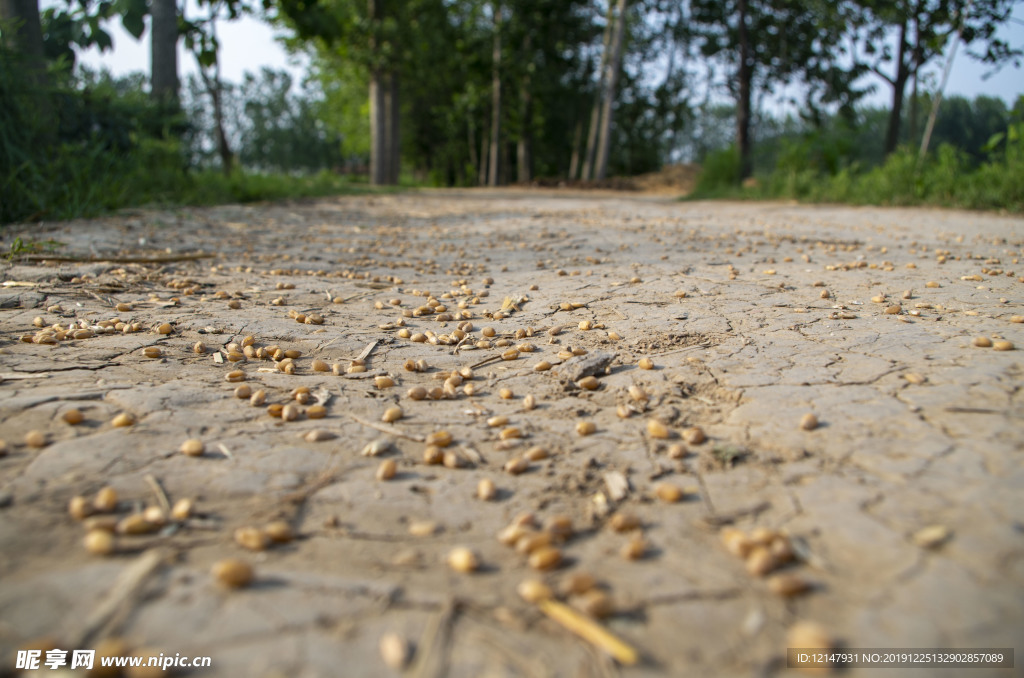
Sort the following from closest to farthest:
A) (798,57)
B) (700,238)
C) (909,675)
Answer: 1. (909,675)
2. (700,238)
3. (798,57)

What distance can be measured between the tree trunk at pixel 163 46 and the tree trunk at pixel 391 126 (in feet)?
14.3

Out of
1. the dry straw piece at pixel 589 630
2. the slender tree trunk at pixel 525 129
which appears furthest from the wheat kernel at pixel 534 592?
the slender tree trunk at pixel 525 129

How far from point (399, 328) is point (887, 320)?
2.17 meters

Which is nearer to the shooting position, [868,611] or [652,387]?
[868,611]

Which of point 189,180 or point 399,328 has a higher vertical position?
point 189,180

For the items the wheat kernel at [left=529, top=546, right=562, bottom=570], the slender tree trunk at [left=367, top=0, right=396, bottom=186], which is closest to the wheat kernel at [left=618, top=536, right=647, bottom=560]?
the wheat kernel at [left=529, top=546, right=562, bottom=570]

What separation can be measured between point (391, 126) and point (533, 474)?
13.8 metres

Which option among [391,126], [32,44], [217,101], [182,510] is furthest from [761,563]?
[391,126]

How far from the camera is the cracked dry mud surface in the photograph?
102 centimetres

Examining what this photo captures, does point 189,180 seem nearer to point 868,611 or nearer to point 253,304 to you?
point 253,304

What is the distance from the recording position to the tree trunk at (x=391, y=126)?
42.7ft

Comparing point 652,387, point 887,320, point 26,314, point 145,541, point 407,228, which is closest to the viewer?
point 145,541

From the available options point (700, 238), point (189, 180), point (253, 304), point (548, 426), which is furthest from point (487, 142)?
point (548, 426)

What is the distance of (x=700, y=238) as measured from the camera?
5281 mm
